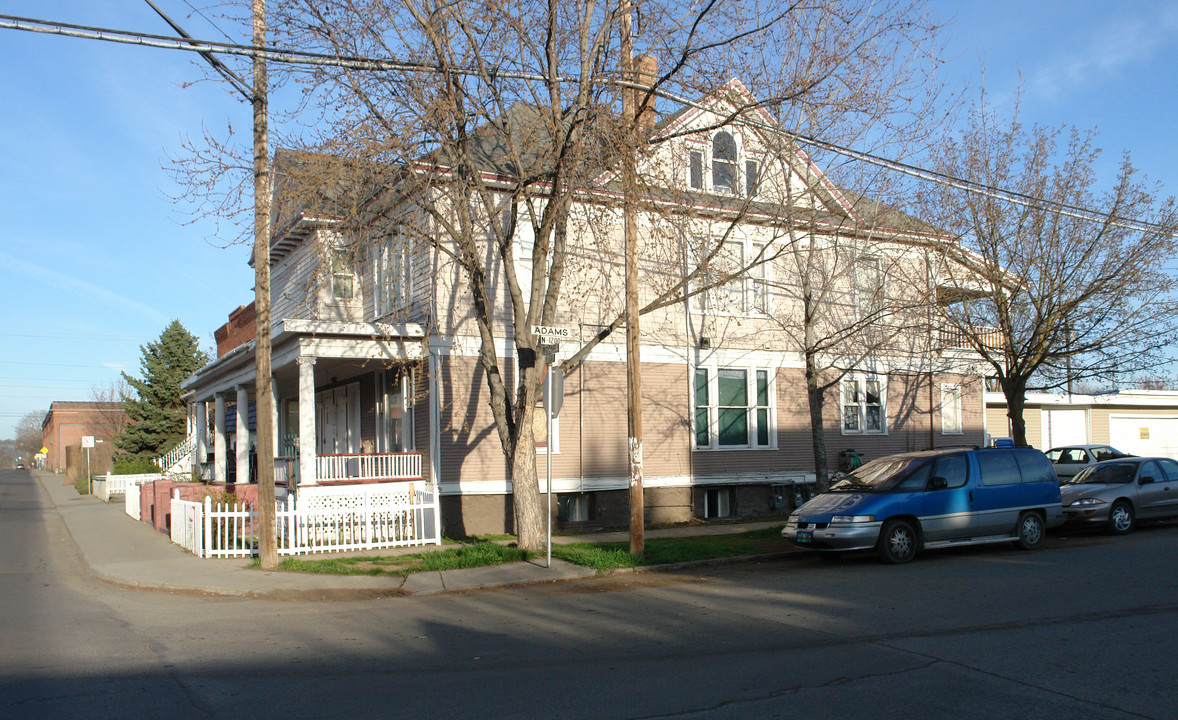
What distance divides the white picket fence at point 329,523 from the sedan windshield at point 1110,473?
1269cm

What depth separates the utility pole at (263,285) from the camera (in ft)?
41.4

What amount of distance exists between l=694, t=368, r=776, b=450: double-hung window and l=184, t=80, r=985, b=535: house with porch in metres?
0.05

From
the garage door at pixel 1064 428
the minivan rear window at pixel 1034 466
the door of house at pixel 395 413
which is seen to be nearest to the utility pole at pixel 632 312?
the door of house at pixel 395 413

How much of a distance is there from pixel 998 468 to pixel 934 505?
1.66m

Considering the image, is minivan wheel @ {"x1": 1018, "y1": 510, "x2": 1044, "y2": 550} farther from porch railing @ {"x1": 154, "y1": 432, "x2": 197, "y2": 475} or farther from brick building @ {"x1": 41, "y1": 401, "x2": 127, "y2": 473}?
brick building @ {"x1": 41, "y1": 401, "x2": 127, "y2": 473}

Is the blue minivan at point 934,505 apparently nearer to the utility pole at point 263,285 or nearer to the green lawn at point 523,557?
the green lawn at point 523,557

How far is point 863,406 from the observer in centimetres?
2297

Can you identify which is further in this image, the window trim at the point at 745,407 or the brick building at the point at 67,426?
the brick building at the point at 67,426

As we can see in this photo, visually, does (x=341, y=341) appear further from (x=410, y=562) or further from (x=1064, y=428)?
(x=1064, y=428)

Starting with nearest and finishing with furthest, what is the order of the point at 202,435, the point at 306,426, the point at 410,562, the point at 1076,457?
1. the point at 410,562
2. the point at 306,426
3. the point at 1076,457
4. the point at 202,435

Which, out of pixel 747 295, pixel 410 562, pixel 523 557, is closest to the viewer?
pixel 523 557

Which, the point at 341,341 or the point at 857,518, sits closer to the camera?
the point at 857,518

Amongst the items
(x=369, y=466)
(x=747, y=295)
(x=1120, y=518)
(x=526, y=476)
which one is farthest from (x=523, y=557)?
(x=1120, y=518)

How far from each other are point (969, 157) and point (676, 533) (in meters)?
9.84
